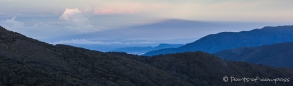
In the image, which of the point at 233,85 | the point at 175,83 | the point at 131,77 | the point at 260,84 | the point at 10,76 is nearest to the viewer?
the point at 10,76

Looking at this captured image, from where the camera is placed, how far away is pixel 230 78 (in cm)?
7669

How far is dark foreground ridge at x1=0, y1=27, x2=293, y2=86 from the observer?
36.5 m

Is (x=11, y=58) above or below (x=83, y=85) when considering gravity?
above

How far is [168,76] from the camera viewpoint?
64.0 m

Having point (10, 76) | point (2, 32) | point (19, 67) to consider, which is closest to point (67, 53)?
point (2, 32)

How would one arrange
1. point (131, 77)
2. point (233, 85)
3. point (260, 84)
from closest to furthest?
point (131, 77)
point (233, 85)
point (260, 84)

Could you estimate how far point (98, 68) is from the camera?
5547 cm

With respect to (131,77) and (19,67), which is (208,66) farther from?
(19,67)

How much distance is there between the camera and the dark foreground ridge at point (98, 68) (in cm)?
3650

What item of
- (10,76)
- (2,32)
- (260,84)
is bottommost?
(260,84)

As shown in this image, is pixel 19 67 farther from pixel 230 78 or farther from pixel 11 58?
pixel 230 78

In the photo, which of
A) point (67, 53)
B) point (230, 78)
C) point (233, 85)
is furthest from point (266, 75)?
point (67, 53)

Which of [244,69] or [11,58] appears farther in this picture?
[244,69]

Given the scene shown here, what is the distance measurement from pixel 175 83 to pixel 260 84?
Answer: 1059 inches
